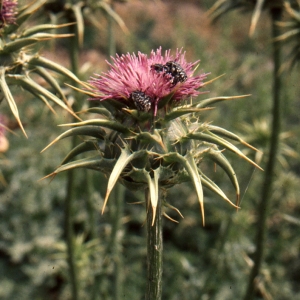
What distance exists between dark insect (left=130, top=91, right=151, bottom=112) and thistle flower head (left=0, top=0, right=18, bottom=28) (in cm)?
113

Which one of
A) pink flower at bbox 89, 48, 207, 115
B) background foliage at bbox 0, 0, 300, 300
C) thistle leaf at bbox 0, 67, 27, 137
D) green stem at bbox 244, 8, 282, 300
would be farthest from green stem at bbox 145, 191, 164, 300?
background foliage at bbox 0, 0, 300, 300

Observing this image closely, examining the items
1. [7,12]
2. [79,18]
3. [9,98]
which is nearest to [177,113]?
[9,98]

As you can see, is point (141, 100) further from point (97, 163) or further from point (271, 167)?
point (271, 167)

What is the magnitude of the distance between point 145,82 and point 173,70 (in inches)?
5.4

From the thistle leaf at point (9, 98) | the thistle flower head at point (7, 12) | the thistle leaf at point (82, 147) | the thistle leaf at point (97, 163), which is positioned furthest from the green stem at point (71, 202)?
the thistle leaf at point (97, 163)

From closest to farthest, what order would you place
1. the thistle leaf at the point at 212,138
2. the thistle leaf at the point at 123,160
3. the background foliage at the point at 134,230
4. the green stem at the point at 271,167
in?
the thistle leaf at the point at 123,160, the thistle leaf at the point at 212,138, the green stem at the point at 271,167, the background foliage at the point at 134,230

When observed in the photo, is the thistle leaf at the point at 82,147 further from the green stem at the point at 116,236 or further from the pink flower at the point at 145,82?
the green stem at the point at 116,236

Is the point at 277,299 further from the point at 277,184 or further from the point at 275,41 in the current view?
the point at 275,41

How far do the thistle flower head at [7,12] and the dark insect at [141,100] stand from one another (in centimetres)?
113

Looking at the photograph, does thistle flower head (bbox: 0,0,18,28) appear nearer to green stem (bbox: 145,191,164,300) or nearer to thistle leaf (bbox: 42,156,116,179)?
thistle leaf (bbox: 42,156,116,179)

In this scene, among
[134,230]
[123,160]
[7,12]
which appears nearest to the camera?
[123,160]

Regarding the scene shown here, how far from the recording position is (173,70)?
235 centimetres

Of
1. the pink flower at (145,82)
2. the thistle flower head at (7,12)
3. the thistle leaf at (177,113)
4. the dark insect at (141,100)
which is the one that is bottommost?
the thistle leaf at (177,113)

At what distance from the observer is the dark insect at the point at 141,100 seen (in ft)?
7.52
